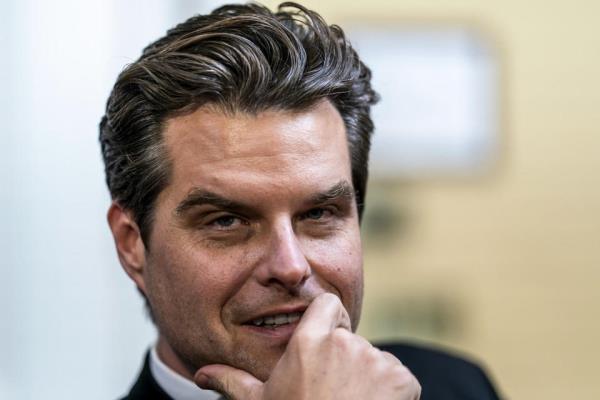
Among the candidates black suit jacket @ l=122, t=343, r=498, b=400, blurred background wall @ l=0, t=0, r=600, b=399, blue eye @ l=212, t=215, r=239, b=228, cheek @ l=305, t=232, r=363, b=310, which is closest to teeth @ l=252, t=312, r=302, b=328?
cheek @ l=305, t=232, r=363, b=310

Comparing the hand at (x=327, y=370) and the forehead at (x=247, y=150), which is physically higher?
the forehead at (x=247, y=150)

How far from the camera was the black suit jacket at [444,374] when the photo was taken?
2.74m

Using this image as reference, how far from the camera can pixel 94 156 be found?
11.5ft

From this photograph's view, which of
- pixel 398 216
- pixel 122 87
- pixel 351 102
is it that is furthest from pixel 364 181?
pixel 398 216

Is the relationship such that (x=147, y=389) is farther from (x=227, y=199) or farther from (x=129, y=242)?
(x=227, y=199)

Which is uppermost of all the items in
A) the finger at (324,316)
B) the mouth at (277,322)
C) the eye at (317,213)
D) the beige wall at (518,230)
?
the eye at (317,213)

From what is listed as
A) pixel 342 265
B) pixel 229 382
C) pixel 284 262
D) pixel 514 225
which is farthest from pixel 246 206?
pixel 514 225

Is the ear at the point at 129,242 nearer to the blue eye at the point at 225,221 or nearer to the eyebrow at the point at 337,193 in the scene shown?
the blue eye at the point at 225,221

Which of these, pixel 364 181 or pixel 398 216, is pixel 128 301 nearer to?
pixel 398 216

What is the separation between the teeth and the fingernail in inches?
5.8

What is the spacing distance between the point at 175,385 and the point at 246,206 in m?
0.52

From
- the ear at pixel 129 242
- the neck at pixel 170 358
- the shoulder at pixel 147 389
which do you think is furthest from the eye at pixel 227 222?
the shoulder at pixel 147 389

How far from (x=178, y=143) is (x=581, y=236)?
8.26 ft

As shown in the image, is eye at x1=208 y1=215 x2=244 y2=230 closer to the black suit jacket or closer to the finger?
the finger
